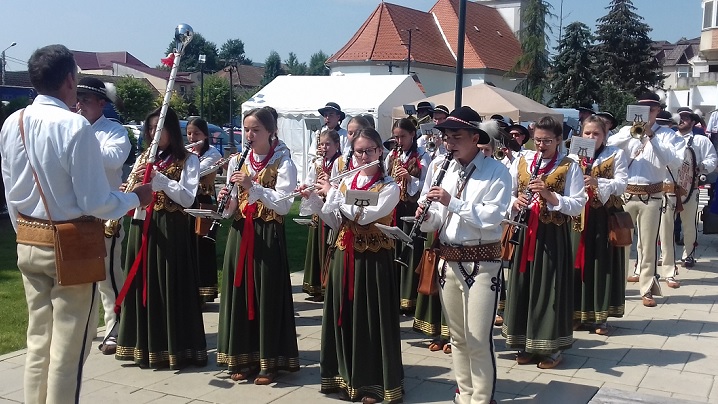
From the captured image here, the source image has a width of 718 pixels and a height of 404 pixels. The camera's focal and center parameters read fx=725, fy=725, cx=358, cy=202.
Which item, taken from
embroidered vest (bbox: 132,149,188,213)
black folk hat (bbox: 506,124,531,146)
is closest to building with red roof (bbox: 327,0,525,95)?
black folk hat (bbox: 506,124,531,146)

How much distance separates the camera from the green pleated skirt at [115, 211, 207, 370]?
18.9 feet

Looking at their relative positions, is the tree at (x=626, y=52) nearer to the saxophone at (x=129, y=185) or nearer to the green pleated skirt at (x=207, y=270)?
the green pleated skirt at (x=207, y=270)

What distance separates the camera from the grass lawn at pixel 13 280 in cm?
667

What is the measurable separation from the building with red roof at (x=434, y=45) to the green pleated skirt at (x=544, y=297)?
1435 inches

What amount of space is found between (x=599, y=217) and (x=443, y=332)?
6.68 feet

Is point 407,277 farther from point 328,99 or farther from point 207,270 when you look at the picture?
point 328,99

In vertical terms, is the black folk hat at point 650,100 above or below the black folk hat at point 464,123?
above

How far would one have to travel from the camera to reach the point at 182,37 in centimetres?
476

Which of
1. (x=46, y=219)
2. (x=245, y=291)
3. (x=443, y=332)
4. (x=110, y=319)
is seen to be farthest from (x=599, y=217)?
(x=46, y=219)

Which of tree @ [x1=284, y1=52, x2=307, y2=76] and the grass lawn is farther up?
tree @ [x1=284, y1=52, x2=307, y2=76]

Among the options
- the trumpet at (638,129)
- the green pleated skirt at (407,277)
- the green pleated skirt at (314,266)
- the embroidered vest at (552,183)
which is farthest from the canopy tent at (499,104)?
the embroidered vest at (552,183)

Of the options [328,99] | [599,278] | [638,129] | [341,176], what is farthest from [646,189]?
[328,99]

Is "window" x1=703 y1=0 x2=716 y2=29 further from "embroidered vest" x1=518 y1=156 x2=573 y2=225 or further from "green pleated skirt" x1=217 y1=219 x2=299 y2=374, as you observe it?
"green pleated skirt" x1=217 y1=219 x2=299 y2=374

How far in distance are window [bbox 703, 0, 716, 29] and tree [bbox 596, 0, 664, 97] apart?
12494mm
